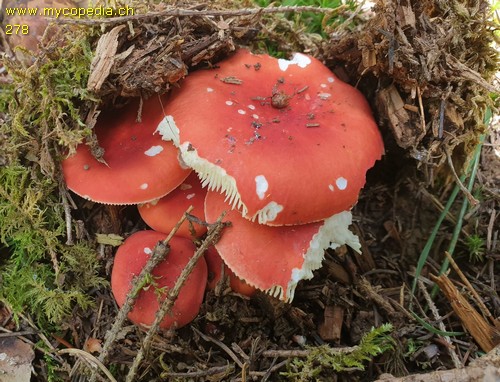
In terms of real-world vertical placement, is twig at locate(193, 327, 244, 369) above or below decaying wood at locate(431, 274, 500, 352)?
below

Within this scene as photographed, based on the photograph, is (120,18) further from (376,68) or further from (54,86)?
(376,68)

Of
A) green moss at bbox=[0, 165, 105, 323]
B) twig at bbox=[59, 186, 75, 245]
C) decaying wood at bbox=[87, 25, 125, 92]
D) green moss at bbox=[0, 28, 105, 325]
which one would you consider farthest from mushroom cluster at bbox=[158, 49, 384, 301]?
green moss at bbox=[0, 165, 105, 323]

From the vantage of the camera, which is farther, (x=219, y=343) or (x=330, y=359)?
(x=219, y=343)

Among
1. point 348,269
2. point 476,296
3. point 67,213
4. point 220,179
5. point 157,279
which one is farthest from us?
point 348,269

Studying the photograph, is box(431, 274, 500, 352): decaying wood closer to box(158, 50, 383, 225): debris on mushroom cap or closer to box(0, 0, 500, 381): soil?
box(0, 0, 500, 381): soil

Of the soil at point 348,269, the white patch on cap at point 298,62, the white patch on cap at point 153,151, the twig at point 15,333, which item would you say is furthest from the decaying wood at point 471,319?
the twig at point 15,333

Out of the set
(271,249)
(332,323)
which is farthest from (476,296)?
(271,249)

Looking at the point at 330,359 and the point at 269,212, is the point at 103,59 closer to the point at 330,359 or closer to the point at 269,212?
the point at 269,212
